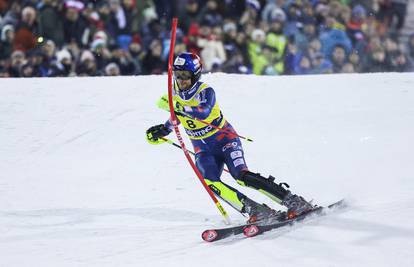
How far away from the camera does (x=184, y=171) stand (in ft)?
32.8

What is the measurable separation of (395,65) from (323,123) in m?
4.77

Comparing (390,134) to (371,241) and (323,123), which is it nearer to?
(323,123)

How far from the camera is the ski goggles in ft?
25.2

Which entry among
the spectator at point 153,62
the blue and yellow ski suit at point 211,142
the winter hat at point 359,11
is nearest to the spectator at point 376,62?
the winter hat at point 359,11

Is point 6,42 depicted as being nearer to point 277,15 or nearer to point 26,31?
point 26,31

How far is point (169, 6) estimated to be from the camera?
14500mm

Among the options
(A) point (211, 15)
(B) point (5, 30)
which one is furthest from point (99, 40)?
(A) point (211, 15)

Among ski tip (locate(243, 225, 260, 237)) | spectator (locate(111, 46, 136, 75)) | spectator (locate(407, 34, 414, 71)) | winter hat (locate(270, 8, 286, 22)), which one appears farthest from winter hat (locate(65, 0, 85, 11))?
ski tip (locate(243, 225, 260, 237))

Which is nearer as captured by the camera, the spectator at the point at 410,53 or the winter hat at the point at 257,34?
the winter hat at the point at 257,34

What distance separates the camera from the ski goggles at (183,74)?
25.2ft

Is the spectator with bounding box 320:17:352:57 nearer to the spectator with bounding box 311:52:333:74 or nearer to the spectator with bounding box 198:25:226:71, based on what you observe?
the spectator with bounding box 311:52:333:74

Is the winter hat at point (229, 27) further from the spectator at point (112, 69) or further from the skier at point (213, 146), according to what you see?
the skier at point (213, 146)

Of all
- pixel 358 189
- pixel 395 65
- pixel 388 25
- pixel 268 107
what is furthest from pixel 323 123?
pixel 388 25

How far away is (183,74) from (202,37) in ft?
20.9
